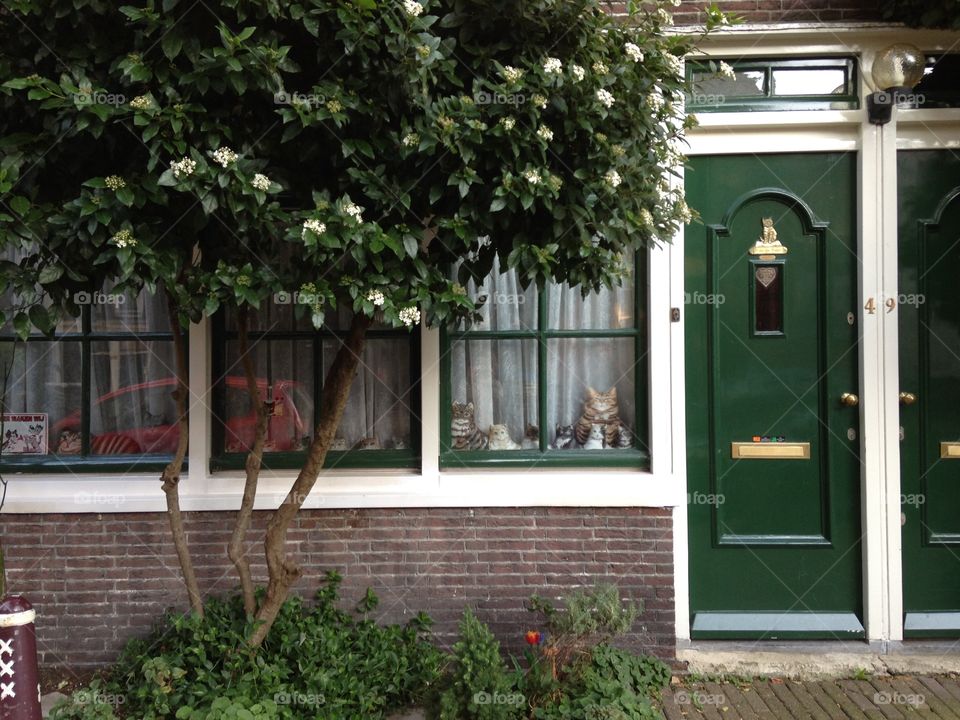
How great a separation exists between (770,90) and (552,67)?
84.2 inches


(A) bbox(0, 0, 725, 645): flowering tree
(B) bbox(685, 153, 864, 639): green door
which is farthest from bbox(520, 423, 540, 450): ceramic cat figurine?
(A) bbox(0, 0, 725, 645): flowering tree

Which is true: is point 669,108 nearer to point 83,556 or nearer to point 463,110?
point 463,110

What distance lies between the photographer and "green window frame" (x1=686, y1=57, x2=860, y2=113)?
15.0ft

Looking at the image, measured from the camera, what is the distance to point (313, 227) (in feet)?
9.76

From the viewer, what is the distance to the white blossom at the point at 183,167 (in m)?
2.92

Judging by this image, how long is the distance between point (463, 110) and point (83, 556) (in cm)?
328

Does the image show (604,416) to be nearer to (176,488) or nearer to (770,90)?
(770,90)

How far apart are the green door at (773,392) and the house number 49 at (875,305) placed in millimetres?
Result: 98

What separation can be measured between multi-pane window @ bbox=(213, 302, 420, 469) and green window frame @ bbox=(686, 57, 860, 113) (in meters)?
2.25

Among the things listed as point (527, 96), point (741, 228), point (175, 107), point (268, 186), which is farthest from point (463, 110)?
point (741, 228)

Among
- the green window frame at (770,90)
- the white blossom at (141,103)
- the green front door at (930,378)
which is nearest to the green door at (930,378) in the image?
the green front door at (930,378)

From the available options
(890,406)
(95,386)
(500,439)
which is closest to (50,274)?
(95,386)

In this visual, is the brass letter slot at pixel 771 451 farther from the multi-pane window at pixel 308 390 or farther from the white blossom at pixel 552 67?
the white blossom at pixel 552 67

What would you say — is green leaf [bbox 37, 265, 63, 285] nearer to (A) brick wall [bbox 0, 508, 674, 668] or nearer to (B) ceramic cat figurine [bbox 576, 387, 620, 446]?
(A) brick wall [bbox 0, 508, 674, 668]
